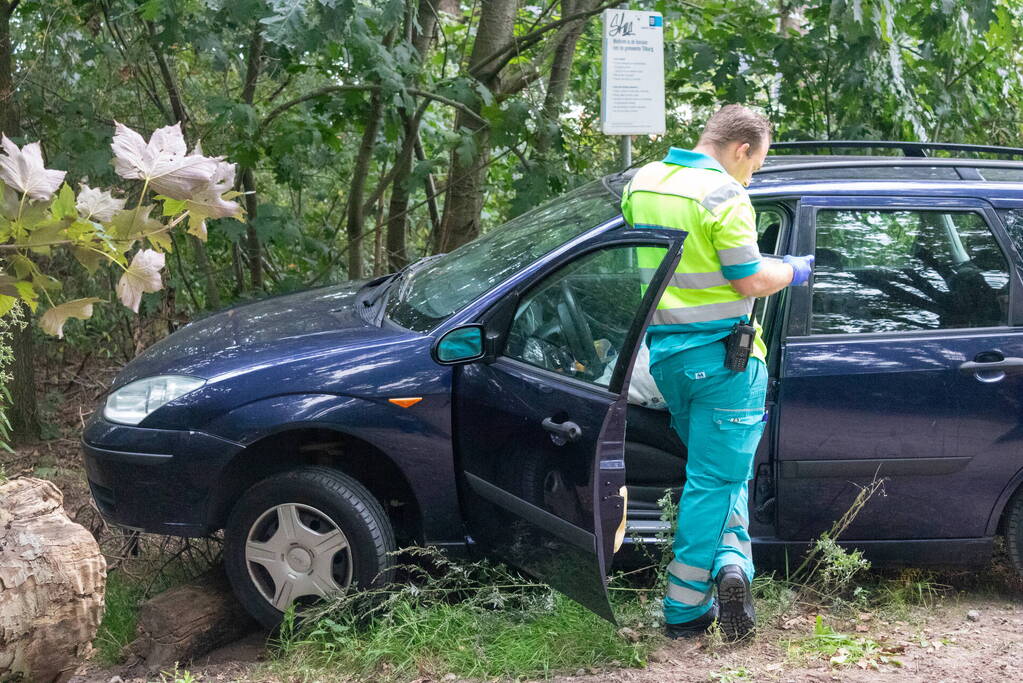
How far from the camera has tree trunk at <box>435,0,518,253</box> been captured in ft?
25.2

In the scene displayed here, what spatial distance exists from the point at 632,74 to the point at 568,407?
3159mm

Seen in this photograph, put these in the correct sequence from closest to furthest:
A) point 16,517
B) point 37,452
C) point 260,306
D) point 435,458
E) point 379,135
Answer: point 16,517
point 435,458
point 260,306
point 37,452
point 379,135

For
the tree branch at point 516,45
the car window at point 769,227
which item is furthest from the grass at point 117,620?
the tree branch at point 516,45

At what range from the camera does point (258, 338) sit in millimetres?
4172

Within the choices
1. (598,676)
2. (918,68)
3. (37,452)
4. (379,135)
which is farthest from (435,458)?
(918,68)

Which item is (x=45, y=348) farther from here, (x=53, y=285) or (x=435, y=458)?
(x=53, y=285)

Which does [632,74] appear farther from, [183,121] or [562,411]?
[183,121]

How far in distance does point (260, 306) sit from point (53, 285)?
2.13 meters

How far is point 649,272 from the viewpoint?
12.1ft

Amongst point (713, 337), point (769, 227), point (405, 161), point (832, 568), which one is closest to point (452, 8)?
point (405, 161)

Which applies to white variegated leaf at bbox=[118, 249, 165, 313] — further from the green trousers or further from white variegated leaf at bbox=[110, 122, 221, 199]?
the green trousers

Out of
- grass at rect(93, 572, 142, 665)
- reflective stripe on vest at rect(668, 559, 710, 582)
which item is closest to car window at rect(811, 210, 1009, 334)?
reflective stripe on vest at rect(668, 559, 710, 582)

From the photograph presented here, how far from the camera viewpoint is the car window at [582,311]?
372cm

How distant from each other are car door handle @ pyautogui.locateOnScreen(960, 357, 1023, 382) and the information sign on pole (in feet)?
8.36
